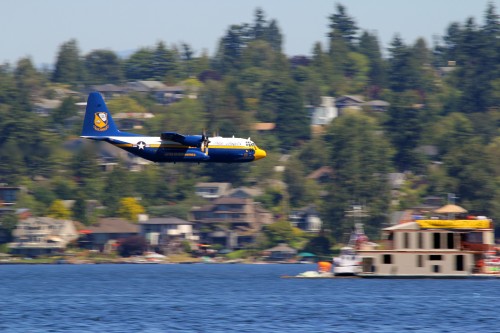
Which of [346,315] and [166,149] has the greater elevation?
[166,149]

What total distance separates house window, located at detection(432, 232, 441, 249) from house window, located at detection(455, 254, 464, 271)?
2.00m

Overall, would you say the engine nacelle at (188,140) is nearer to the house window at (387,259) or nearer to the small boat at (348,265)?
the small boat at (348,265)

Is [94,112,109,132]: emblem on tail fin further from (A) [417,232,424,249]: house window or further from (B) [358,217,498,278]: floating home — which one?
(A) [417,232,424,249]: house window

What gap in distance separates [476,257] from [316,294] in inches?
721

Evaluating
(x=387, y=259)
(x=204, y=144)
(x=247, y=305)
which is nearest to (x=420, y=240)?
(x=387, y=259)

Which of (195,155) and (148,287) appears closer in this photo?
(195,155)

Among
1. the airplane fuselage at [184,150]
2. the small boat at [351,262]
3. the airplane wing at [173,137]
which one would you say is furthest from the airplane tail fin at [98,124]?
the small boat at [351,262]

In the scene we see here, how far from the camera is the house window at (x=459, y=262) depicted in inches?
4616

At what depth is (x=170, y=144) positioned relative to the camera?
111 m

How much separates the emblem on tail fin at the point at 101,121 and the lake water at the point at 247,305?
1512 cm

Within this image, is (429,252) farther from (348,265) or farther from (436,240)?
(348,265)

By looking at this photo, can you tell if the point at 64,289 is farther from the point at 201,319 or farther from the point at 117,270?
the point at 117,270

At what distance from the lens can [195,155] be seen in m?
111

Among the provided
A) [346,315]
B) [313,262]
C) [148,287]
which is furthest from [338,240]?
[346,315]
